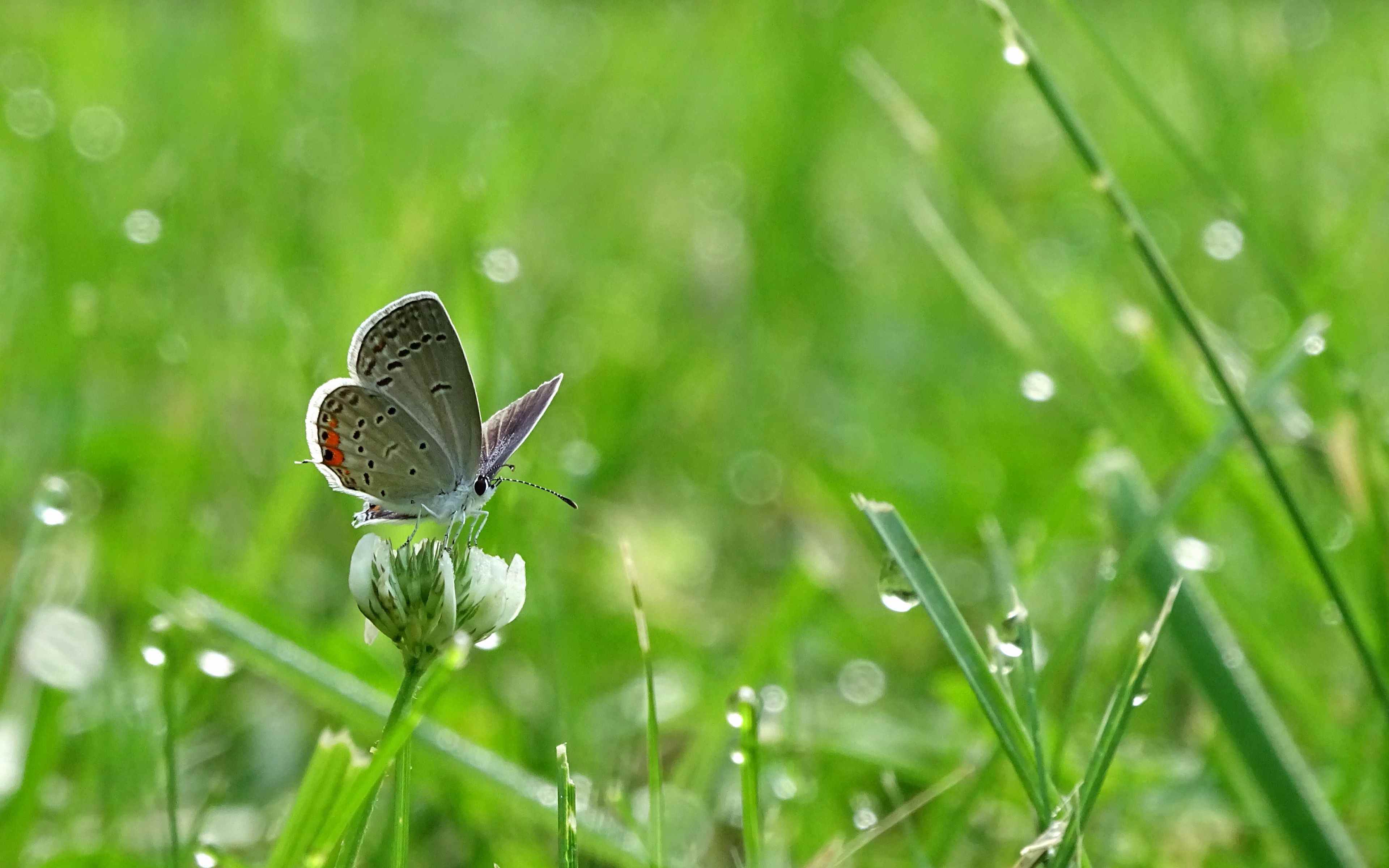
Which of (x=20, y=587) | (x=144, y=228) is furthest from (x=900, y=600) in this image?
(x=144, y=228)

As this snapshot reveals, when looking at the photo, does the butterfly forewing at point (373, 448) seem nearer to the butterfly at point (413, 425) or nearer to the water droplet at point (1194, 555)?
the butterfly at point (413, 425)

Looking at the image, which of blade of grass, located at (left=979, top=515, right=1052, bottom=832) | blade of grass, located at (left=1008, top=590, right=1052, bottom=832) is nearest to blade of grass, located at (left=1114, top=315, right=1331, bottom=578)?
blade of grass, located at (left=979, top=515, right=1052, bottom=832)

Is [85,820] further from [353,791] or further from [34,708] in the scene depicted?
[353,791]

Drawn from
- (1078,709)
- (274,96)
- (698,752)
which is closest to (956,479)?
(1078,709)

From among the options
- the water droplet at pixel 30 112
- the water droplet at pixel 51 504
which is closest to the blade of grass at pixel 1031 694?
the water droplet at pixel 51 504

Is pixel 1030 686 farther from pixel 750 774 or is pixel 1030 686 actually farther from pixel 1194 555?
pixel 1194 555

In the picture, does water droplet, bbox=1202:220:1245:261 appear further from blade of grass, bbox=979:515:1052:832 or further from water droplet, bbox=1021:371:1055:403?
blade of grass, bbox=979:515:1052:832
